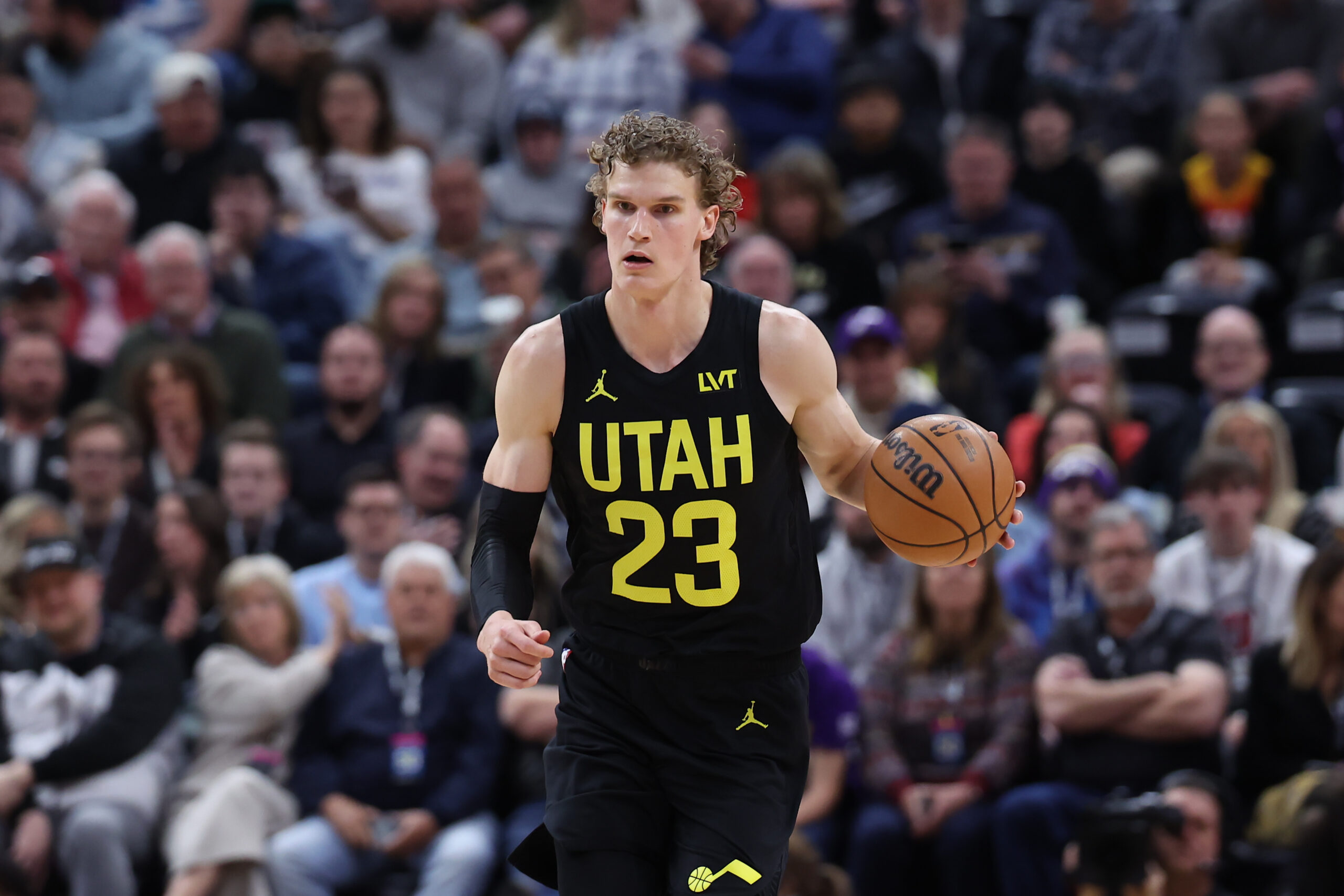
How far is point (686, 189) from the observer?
418 centimetres

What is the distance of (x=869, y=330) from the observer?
348 inches

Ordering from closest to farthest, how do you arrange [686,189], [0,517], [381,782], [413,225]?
[686,189]
[381,782]
[0,517]
[413,225]

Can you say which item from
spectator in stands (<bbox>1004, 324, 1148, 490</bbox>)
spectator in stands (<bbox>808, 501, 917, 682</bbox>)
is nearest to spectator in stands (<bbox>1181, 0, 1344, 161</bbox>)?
spectator in stands (<bbox>1004, 324, 1148, 490</bbox>)

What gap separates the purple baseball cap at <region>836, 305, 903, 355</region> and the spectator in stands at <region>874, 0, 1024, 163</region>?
3.84 meters

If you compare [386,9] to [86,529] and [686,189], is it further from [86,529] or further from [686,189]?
[686,189]

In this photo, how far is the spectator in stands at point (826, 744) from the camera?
24.4 feet

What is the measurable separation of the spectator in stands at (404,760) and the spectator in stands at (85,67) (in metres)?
6.05

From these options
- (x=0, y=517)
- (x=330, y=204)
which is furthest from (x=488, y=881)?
(x=330, y=204)

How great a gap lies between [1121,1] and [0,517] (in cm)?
841

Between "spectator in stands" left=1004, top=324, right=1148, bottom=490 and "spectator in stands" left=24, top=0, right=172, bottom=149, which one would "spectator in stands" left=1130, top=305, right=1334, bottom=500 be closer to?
"spectator in stands" left=1004, top=324, right=1148, bottom=490

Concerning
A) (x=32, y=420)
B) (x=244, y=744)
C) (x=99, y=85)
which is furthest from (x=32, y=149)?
(x=244, y=744)

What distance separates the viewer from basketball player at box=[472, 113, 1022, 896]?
4.14 metres

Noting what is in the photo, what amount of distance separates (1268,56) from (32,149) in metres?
8.68

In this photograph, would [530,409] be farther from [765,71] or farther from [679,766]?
[765,71]
